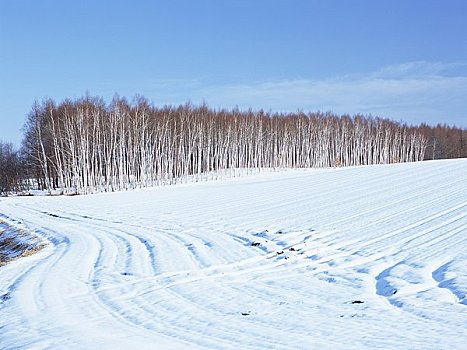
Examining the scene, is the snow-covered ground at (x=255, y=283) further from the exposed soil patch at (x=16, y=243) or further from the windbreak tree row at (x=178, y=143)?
the windbreak tree row at (x=178, y=143)

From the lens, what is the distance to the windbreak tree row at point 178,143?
50.1 meters

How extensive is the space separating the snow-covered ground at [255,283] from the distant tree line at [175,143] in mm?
32390

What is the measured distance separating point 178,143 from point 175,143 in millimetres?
1578

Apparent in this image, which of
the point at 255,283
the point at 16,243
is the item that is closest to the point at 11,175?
the point at 16,243

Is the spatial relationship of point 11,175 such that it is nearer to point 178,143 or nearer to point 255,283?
point 178,143

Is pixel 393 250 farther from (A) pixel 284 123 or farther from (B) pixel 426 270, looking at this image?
(A) pixel 284 123

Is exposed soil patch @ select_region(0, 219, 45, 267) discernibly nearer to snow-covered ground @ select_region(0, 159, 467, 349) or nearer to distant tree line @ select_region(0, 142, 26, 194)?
snow-covered ground @ select_region(0, 159, 467, 349)

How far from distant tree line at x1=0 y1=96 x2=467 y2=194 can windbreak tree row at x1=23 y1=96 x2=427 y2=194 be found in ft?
0.49

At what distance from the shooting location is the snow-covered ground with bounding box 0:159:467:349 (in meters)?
5.84

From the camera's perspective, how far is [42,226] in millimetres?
21734

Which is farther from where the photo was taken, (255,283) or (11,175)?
(11,175)

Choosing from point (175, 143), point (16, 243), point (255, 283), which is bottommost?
point (16, 243)

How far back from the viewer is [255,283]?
873 cm

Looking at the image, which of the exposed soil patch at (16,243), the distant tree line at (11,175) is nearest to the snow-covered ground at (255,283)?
the exposed soil patch at (16,243)
